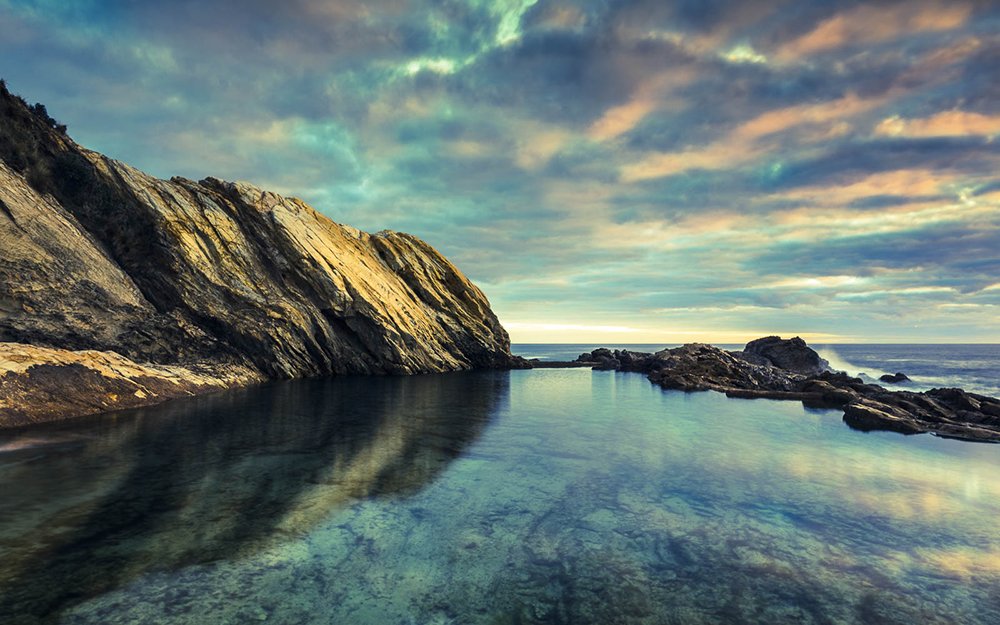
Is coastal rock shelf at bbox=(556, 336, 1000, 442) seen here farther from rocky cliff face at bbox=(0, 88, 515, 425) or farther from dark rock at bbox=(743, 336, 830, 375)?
rocky cliff face at bbox=(0, 88, 515, 425)

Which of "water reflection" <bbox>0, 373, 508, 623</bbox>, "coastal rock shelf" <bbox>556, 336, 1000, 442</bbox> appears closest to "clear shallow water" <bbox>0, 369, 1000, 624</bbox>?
"water reflection" <bbox>0, 373, 508, 623</bbox>

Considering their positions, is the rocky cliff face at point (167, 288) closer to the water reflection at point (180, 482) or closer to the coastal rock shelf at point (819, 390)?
the water reflection at point (180, 482)

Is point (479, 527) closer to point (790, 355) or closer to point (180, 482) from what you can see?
point (180, 482)

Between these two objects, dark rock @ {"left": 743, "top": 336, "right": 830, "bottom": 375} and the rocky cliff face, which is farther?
dark rock @ {"left": 743, "top": 336, "right": 830, "bottom": 375}

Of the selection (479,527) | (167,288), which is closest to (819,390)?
(479,527)

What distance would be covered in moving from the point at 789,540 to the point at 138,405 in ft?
105

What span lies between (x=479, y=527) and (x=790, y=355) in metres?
81.9

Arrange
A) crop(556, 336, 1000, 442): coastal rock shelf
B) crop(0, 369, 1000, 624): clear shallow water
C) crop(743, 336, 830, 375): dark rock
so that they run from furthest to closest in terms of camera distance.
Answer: crop(743, 336, 830, 375): dark rock, crop(556, 336, 1000, 442): coastal rock shelf, crop(0, 369, 1000, 624): clear shallow water

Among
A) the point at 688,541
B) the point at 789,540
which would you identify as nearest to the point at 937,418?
the point at 789,540

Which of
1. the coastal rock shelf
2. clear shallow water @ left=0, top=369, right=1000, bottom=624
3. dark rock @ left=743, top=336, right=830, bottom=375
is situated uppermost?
dark rock @ left=743, top=336, right=830, bottom=375

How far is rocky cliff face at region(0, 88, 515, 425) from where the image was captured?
25125mm

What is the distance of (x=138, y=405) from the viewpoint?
25.7 m

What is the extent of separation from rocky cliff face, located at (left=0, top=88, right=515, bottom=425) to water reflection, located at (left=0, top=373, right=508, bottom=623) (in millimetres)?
6124

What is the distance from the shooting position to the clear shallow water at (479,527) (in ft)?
25.6
